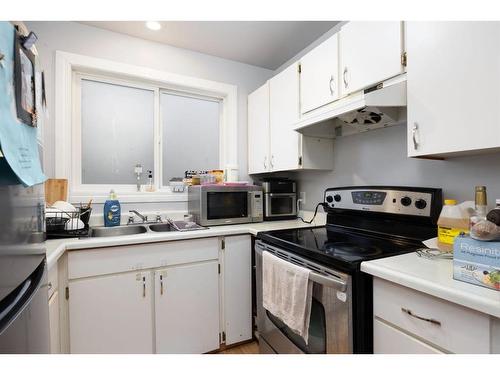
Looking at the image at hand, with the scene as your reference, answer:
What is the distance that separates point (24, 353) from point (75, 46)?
2.10 metres

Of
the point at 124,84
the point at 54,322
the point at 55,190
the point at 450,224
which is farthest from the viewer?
the point at 124,84

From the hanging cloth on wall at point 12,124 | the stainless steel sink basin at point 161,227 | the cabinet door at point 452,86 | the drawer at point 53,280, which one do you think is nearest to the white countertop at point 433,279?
the cabinet door at point 452,86

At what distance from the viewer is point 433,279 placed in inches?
32.0

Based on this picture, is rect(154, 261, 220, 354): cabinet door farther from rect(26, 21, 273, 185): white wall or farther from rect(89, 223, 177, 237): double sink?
rect(26, 21, 273, 185): white wall

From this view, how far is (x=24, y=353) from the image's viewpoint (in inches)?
24.5

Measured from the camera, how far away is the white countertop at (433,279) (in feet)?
2.24

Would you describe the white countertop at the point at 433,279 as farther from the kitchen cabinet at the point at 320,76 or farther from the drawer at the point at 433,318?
the kitchen cabinet at the point at 320,76

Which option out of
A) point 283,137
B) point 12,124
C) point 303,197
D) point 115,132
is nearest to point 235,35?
point 283,137

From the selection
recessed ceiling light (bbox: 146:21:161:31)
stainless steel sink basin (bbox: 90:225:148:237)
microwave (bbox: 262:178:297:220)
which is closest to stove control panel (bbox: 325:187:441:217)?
microwave (bbox: 262:178:297:220)

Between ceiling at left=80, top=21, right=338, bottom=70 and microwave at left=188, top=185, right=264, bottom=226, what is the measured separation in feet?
4.07

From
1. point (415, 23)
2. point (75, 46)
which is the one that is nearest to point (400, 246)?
point (415, 23)

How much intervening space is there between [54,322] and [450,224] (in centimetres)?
186

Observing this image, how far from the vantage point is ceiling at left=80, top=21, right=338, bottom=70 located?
1927 millimetres

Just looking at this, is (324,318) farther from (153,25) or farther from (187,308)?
(153,25)
